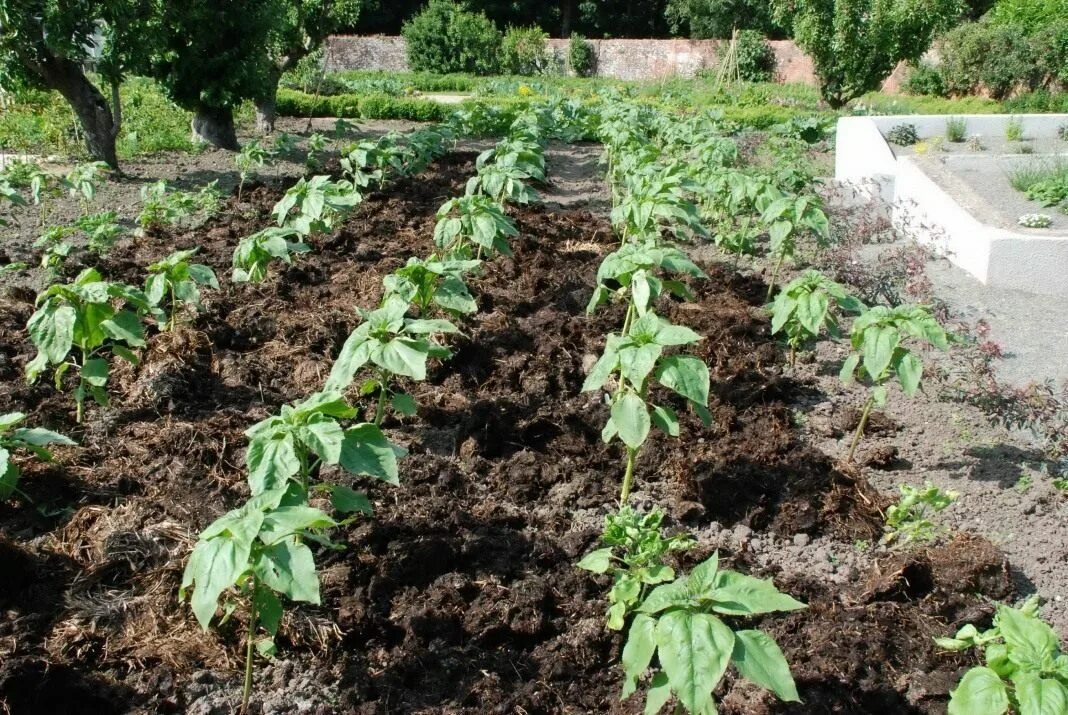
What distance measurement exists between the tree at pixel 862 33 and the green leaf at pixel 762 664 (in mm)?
19800

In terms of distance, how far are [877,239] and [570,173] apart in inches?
176

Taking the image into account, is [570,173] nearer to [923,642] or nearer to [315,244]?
[315,244]

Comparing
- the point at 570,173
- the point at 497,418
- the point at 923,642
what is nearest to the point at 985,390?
the point at 923,642

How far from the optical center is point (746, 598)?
7.18 ft

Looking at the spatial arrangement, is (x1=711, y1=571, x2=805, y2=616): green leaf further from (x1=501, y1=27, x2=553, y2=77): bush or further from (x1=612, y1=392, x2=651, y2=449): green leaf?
(x1=501, y1=27, x2=553, y2=77): bush

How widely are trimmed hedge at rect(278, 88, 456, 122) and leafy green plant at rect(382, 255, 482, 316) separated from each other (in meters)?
14.6

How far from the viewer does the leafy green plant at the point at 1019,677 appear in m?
1.94

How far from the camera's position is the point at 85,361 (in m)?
3.89

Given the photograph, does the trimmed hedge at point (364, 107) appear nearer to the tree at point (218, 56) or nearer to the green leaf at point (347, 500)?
the tree at point (218, 56)

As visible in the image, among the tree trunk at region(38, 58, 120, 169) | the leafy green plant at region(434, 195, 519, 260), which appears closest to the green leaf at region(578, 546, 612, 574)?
the leafy green plant at region(434, 195, 519, 260)

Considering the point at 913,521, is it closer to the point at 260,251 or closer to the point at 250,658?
the point at 250,658

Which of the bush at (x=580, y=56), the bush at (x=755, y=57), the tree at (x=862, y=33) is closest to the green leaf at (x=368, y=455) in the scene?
the tree at (x=862, y=33)

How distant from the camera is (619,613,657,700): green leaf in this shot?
215 cm

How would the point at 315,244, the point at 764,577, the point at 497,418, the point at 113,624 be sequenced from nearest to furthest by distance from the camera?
1. the point at 113,624
2. the point at 764,577
3. the point at 497,418
4. the point at 315,244
